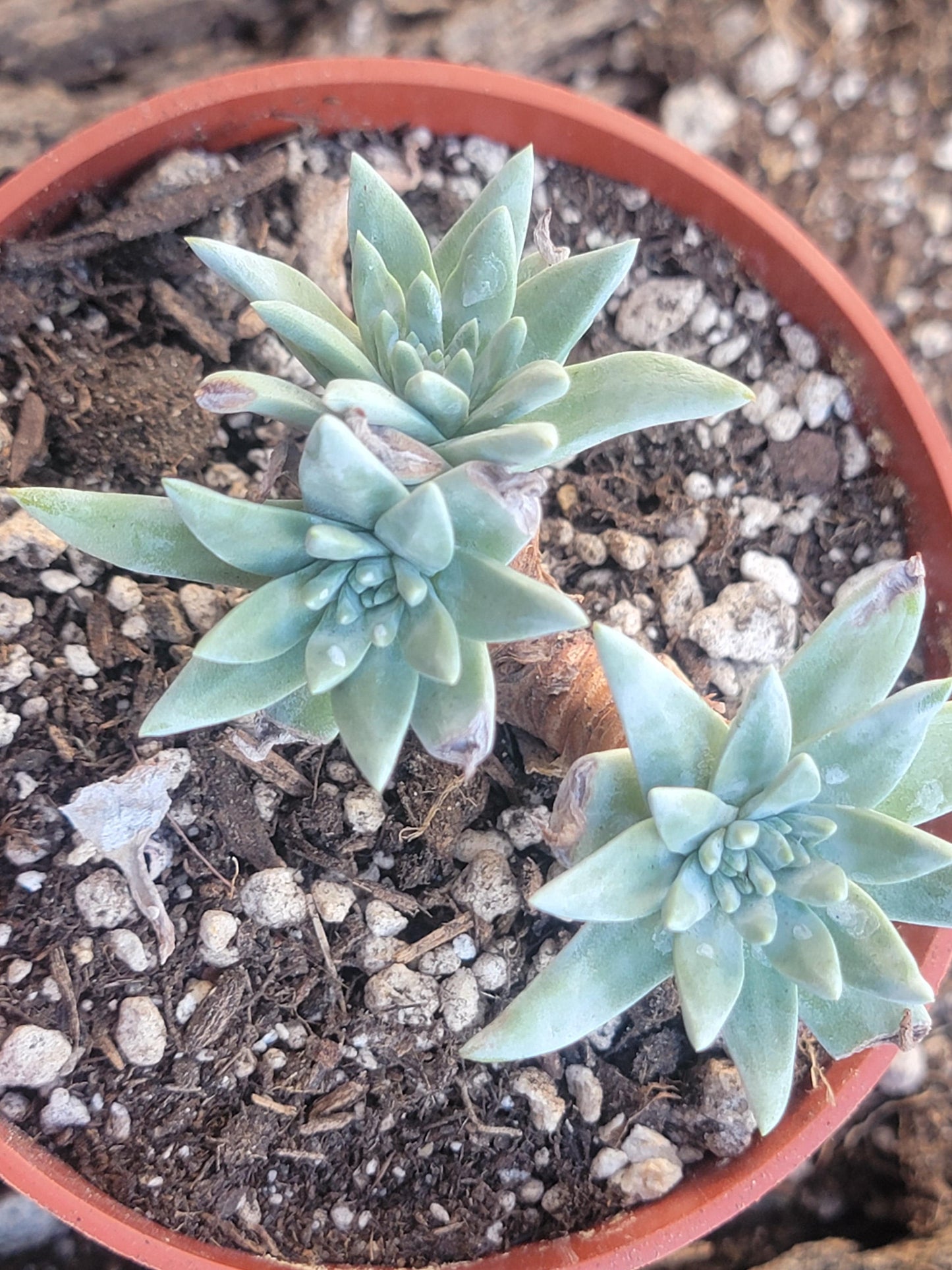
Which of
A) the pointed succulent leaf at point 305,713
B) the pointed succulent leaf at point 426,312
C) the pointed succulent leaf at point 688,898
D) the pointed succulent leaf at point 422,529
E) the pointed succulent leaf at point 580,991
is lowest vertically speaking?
the pointed succulent leaf at point 580,991

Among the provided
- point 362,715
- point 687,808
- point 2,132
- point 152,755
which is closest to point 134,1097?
point 152,755

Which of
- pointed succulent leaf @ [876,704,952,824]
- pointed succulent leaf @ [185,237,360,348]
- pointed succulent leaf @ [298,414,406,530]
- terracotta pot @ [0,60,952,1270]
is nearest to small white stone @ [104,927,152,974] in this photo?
pointed succulent leaf @ [298,414,406,530]

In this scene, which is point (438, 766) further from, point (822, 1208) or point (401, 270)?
point (822, 1208)

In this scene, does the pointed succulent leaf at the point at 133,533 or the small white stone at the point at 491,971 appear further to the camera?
the small white stone at the point at 491,971

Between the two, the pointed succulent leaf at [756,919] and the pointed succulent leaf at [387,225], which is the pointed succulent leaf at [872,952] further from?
the pointed succulent leaf at [387,225]

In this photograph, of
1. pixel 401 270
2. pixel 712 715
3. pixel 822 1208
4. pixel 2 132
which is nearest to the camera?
pixel 712 715

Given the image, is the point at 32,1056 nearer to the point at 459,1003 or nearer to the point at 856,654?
the point at 459,1003

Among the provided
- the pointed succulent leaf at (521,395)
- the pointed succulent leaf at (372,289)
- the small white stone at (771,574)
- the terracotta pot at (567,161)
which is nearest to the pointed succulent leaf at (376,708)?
the pointed succulent leaf at (521,395)
